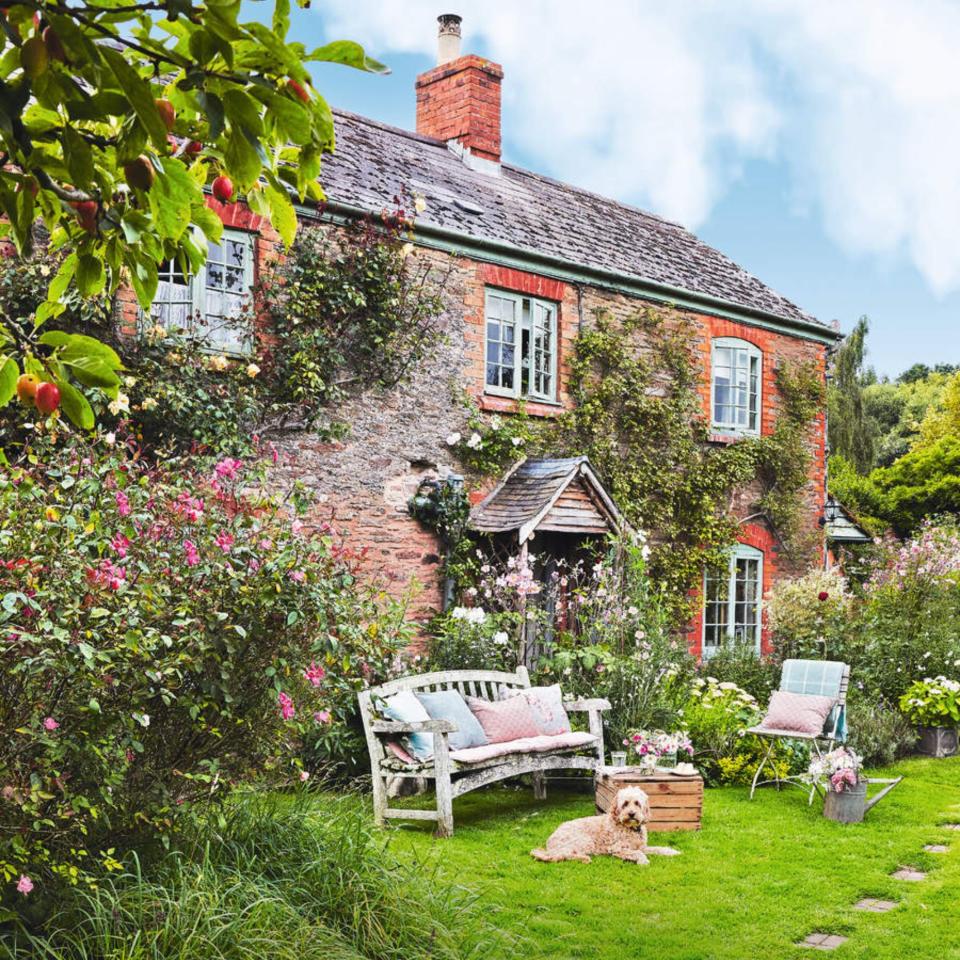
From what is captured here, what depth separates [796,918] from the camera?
6.45 m

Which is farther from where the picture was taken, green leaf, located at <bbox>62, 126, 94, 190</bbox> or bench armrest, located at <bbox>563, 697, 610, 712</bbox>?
Answer: bench armrest, located at <bbox>563, 697, 610, 712</bbox>

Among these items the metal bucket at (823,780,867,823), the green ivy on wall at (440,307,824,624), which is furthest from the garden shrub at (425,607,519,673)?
the metal bucket at (823,780,867,823)

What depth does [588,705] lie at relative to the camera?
9367 mm

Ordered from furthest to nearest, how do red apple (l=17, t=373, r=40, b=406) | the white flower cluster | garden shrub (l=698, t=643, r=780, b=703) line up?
garden shrub (l=698, t=643, r=780, b=703)
the white flower cluster
red apple (l=17, t=373, r=40, b=406)

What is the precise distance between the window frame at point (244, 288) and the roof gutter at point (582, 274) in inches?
24.8

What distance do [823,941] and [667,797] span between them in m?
2.37

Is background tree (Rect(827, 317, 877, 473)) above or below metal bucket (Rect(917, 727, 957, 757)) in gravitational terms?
above

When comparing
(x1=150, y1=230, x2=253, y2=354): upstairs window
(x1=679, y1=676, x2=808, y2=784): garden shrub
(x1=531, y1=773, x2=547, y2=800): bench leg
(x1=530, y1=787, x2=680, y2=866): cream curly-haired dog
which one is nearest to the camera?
(x1=530, y1=787, x2=680, y2=866): cream curly-haired dog

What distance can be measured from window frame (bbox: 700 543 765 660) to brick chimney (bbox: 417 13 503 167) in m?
6.47

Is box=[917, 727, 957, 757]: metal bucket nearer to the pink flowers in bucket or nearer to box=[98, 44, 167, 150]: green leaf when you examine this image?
the pink flowers in bucket

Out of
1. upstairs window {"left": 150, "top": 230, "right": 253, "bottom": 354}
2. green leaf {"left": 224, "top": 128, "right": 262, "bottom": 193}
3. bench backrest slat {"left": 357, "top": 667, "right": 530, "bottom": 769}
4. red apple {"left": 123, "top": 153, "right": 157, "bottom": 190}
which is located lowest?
bench backrest slat {"left": 357, "top": 667, "right": 530, "bottom": 769}

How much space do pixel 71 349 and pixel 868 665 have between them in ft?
38.8

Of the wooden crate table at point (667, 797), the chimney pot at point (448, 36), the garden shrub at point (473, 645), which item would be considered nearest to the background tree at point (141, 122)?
the wooden crate table at point (667, 797)

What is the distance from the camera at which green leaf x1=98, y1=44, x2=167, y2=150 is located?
77.3 inches
